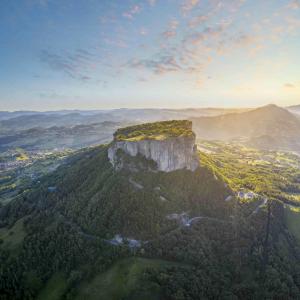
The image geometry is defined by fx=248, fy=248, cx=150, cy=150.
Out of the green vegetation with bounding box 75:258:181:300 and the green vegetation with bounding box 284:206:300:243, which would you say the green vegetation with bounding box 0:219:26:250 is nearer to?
the green vegetation with bounding box 75:258:181:300

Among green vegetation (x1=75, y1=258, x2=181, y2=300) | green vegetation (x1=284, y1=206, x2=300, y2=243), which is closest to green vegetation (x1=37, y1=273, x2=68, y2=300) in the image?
green vegetation (x1=75, y1=258, x2=181, y2=300)

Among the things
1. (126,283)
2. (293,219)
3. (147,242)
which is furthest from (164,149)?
(293,219)

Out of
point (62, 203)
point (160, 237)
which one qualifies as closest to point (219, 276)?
point (160, 237)

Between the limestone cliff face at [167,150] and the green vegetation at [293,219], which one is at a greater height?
the limestone cliff face at [167,150]

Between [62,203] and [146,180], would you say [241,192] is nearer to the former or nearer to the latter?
[146,180]

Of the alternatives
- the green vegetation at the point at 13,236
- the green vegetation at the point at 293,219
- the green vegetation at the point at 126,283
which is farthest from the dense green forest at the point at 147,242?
the green vegetation at the point at 293,219

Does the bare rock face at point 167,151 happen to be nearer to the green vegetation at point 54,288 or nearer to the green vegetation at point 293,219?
the green vegetation at point 293,219
